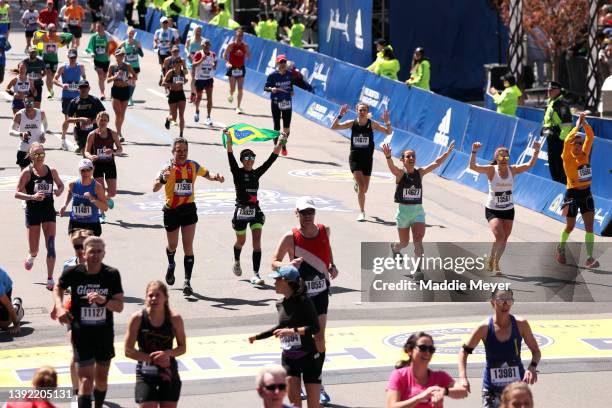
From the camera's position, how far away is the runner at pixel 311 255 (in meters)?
13.1

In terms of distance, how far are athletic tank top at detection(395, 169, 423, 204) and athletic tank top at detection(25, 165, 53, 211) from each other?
4.72 meters

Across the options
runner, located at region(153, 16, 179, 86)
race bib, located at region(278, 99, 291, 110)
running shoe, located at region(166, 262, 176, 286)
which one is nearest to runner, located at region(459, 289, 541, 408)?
running shoe, located at region(166, 262, 176, 286)

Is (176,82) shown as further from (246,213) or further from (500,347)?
(500,347)

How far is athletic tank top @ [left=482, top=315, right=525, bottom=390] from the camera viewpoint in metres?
11.1

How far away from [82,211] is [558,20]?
65.3 ft

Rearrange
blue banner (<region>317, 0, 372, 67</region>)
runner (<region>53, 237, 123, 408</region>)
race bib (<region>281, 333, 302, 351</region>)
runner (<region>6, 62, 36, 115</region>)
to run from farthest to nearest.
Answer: blue banner (<region>317, 0, 372, 67</region>) < runner (<region>6, 62, 36, 115</region>) < runner (<region>53, 237, 123, 408</region>) < race bib (<region>281, 333, 302, 351</region>)

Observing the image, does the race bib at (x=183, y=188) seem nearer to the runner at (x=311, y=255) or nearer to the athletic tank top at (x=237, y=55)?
the runner at (x=311, y=255)

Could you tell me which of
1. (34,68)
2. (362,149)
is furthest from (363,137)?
(34,68)

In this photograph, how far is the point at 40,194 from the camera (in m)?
17.6

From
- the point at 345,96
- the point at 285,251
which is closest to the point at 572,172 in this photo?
the point at 285,251

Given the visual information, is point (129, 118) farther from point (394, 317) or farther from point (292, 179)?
point (394, 317)

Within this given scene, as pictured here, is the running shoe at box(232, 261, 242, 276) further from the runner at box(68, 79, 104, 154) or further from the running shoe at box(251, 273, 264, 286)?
the runner at box(68, 79, 104, 154)

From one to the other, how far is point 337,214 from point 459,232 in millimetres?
2352

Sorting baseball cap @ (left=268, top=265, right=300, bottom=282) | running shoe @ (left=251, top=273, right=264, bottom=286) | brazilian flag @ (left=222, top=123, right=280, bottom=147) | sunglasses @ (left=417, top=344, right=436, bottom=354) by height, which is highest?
baseball cap @ (left=268, top=265, right=300, bottom=282)
